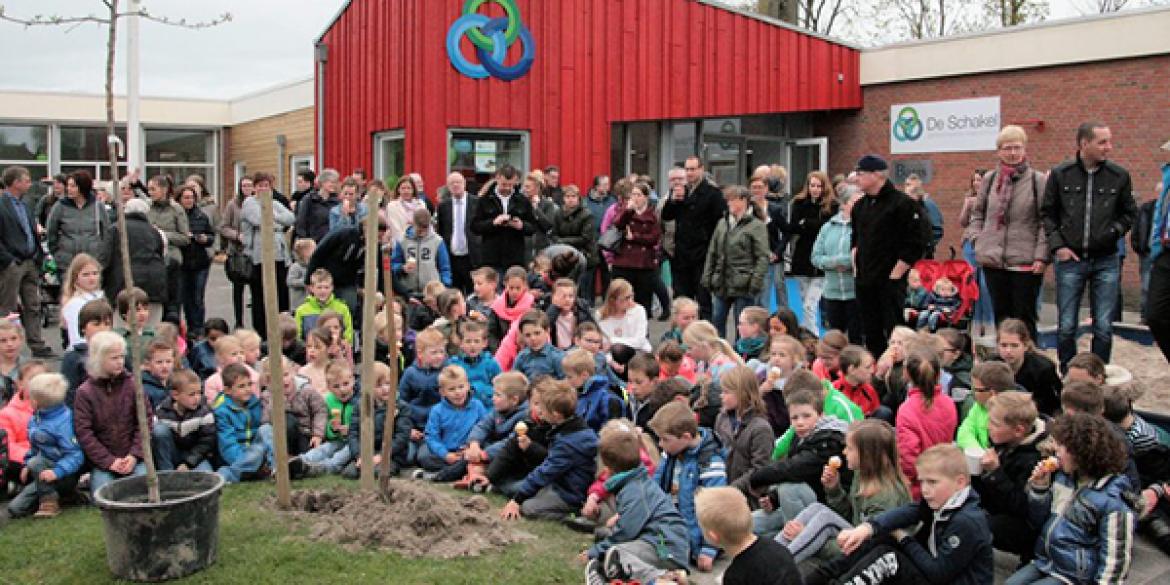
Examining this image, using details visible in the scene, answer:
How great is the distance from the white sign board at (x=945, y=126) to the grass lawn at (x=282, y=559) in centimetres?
1496

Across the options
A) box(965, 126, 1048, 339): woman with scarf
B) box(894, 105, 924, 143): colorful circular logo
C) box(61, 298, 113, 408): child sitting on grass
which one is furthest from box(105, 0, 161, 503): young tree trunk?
box(894, 105, 924, 143): colorful circular logo

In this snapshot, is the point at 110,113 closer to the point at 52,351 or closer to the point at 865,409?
the point at 865,409

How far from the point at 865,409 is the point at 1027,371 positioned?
3.35ft

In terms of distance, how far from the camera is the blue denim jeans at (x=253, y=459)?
718 cm

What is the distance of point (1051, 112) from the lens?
18.1m

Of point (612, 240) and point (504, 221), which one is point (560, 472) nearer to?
point (612, 240)

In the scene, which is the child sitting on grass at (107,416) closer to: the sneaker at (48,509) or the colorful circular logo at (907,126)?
the sneaker at (48,509)

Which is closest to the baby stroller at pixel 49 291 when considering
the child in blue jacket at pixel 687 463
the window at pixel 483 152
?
the window at pixel 483 152

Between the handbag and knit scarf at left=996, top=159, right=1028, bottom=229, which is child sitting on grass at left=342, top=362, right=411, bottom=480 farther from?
knit scarf at left=996, top=159, right=1028, bottom=229

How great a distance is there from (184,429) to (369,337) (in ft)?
6.72

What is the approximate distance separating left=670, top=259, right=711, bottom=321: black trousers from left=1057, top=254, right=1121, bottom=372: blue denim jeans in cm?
376

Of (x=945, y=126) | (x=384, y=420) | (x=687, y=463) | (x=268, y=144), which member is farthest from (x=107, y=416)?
(x=268, y=144)

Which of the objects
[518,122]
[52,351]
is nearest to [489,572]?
[52,351]

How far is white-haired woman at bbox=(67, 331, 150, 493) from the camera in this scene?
21.8 ft
